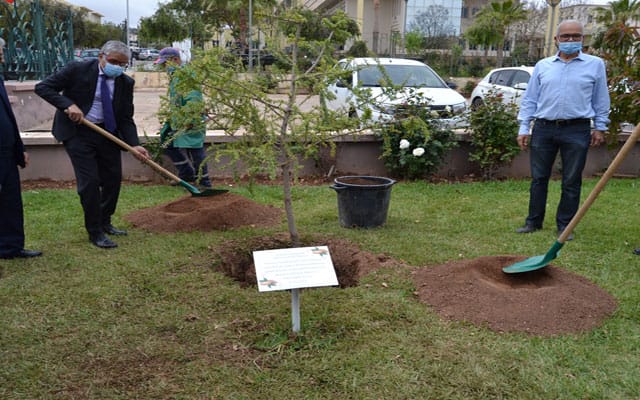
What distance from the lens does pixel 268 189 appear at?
7.46 m

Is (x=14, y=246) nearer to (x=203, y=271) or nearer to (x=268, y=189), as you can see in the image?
(x=203, y=271)

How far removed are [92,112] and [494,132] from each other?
511 centimetres

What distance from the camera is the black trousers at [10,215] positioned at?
4672 millimetres

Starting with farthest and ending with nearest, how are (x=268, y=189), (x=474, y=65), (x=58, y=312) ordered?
(x=474, y=65)
(x=268, y=189)
(x=58, y=312)

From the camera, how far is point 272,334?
A: 3432mm

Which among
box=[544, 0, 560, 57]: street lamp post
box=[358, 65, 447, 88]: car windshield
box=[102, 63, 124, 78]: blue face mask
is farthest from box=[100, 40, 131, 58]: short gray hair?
box=[544, 0, 560, 57]: street lamp post

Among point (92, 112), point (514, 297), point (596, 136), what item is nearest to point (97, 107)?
point (92, 112)

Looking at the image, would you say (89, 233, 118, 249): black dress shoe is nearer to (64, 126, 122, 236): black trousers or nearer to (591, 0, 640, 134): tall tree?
(64, 126, 122, 236): black trousers

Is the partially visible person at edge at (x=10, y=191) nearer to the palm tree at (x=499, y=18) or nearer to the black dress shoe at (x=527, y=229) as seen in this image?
the black dress shoe at (x=527, y=229)

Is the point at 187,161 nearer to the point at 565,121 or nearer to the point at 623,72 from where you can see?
the point at 565,121

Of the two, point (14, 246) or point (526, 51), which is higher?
point (526, 51)

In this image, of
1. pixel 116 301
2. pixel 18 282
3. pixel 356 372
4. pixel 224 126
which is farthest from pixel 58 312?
pixel 356 372

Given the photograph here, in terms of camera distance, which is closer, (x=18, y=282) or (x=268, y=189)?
(x=18, y=282)

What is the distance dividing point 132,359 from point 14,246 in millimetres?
2191
